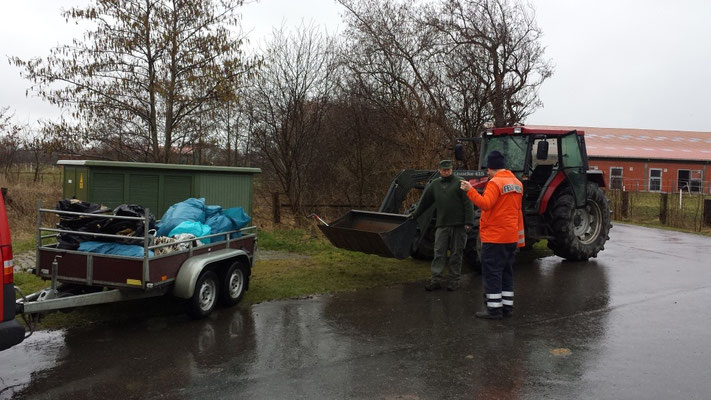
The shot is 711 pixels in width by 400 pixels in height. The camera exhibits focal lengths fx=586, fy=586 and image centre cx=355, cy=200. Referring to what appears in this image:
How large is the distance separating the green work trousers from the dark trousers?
129 cm

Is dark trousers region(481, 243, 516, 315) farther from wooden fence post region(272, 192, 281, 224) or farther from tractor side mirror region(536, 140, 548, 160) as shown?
wooden fence post region(272, 192, 281, 224)

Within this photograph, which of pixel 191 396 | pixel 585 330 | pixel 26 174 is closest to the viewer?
pixel 191 396

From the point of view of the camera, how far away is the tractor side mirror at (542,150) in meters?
10.0

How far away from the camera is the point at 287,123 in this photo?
1636 cm

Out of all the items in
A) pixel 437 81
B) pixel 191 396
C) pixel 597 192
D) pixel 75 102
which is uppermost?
pixel 437 81

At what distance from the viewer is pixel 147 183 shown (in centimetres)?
968

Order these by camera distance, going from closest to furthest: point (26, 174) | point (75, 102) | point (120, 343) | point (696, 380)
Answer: point (696, 380) < point (120, 343) < point (75, 102) < point (26, 174)

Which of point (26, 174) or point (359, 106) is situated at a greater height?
point (359, 106)

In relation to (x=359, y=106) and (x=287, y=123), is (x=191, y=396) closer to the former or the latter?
(x=287, y=123)

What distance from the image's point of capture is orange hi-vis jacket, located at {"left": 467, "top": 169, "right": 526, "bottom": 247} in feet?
22.4

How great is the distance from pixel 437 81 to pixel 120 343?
13.8 meters

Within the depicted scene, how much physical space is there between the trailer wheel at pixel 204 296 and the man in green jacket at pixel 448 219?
9.89ft

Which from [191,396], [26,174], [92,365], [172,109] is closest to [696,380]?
[191,396]

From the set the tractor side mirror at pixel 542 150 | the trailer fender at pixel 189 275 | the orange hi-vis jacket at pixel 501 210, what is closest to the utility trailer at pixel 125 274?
the trailer fender at pixel 189 275
